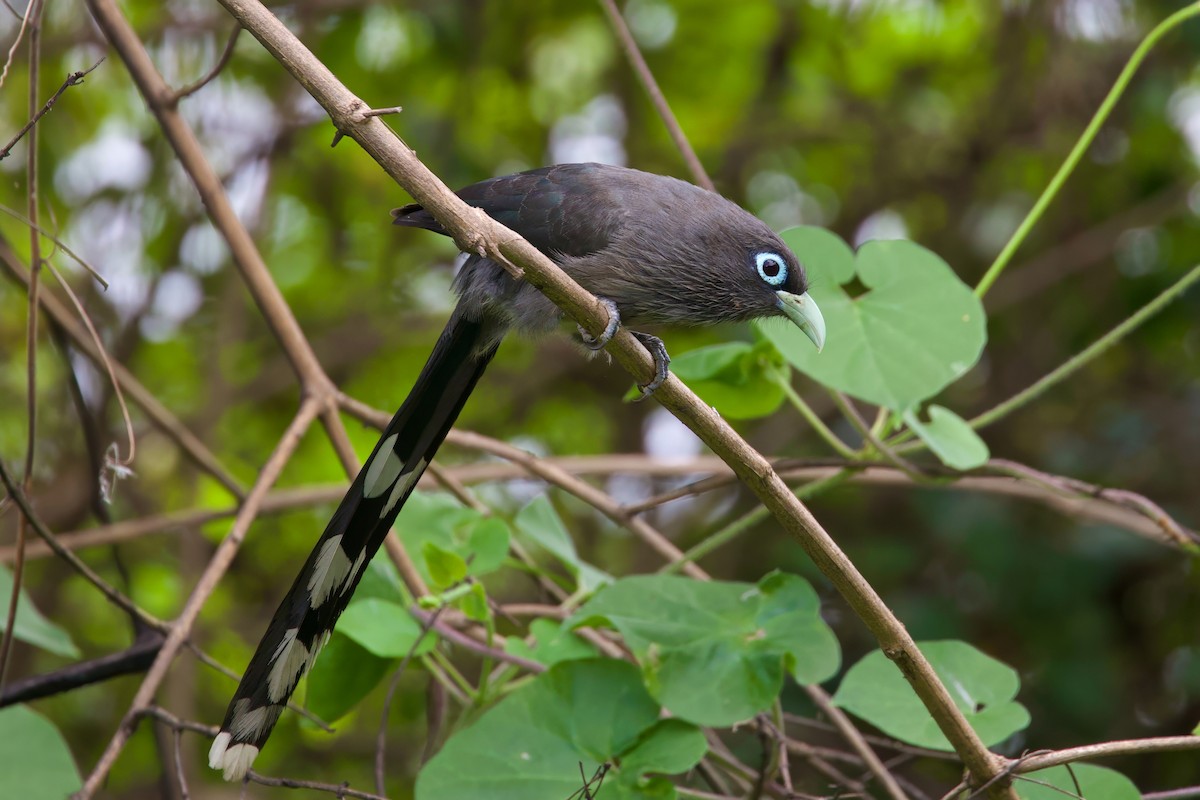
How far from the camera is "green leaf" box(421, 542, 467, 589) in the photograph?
2705 mm

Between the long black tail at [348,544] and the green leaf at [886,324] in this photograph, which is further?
the green leaf at [886,324]

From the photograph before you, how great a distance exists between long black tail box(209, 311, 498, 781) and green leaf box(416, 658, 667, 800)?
376 mm

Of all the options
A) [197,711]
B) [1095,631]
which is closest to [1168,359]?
[1095,631]

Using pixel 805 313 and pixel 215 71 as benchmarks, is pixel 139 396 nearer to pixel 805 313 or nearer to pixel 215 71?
pixel 215 71

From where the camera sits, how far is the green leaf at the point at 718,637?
2547 mm

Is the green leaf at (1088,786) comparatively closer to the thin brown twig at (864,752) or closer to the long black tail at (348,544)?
the thin brown twig at (864,752)

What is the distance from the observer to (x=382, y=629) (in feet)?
9.03

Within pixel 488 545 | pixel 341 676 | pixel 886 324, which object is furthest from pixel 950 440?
pixel 341 676

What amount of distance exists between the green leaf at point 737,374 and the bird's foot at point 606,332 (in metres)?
0.27

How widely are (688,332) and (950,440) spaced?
3249 millimetres

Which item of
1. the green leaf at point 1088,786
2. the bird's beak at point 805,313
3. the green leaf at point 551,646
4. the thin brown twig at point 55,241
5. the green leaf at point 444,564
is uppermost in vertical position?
the thin brown twig at point 55,241

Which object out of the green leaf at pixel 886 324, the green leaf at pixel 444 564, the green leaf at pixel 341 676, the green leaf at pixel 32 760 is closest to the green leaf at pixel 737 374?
the green leaf at pixel 886 324

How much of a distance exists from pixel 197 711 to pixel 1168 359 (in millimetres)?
4872

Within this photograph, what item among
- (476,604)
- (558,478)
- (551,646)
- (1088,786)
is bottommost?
(1088,786)
